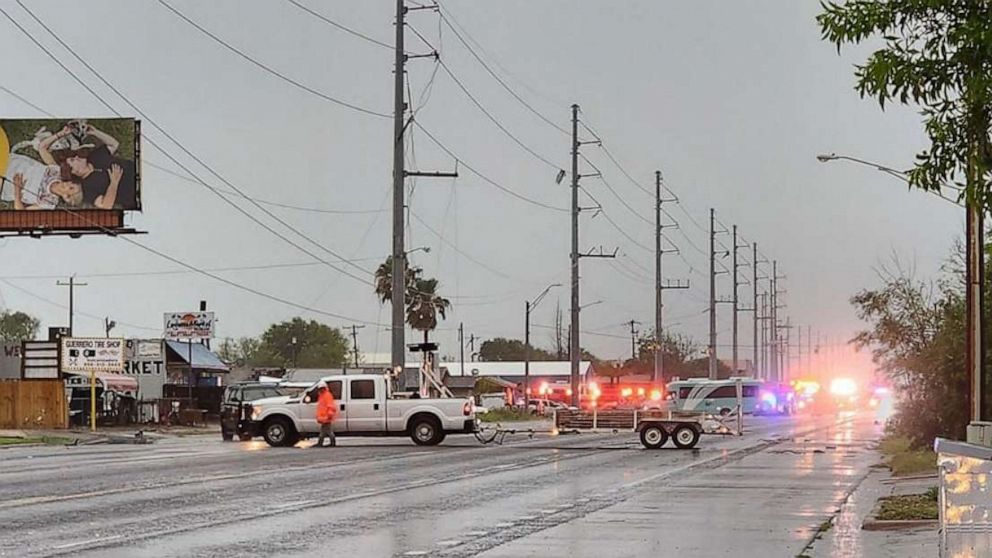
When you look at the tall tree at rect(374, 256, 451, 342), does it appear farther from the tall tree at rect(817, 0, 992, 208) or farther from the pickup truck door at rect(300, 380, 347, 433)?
the tall tree at rect(817, 0, 992, 208)

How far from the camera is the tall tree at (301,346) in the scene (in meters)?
171

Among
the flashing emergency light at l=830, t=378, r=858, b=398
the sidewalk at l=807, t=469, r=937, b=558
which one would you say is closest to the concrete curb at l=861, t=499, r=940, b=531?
the sidewalk at l=807, t=469, r=937, b=558

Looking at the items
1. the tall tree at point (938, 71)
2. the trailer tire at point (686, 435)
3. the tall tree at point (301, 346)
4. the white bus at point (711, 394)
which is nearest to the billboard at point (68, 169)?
the trailer tire at point (686, 435)

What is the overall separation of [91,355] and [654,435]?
24362mm

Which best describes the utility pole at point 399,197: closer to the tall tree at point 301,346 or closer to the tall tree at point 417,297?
the tall tree at point 417,297

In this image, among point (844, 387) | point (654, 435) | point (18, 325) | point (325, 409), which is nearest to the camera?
point (325, 409)

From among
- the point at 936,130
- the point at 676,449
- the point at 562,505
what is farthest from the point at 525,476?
the point at 936,130

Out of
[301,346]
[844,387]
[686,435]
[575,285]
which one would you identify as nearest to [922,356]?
[686,435]

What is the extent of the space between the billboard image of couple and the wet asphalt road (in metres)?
26.2

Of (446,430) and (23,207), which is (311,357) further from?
(446,430)

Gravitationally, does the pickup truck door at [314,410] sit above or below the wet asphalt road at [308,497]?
above

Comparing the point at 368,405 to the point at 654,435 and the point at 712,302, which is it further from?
the point at 712,302

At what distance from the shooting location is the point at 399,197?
51.1 meters

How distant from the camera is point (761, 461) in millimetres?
33312
